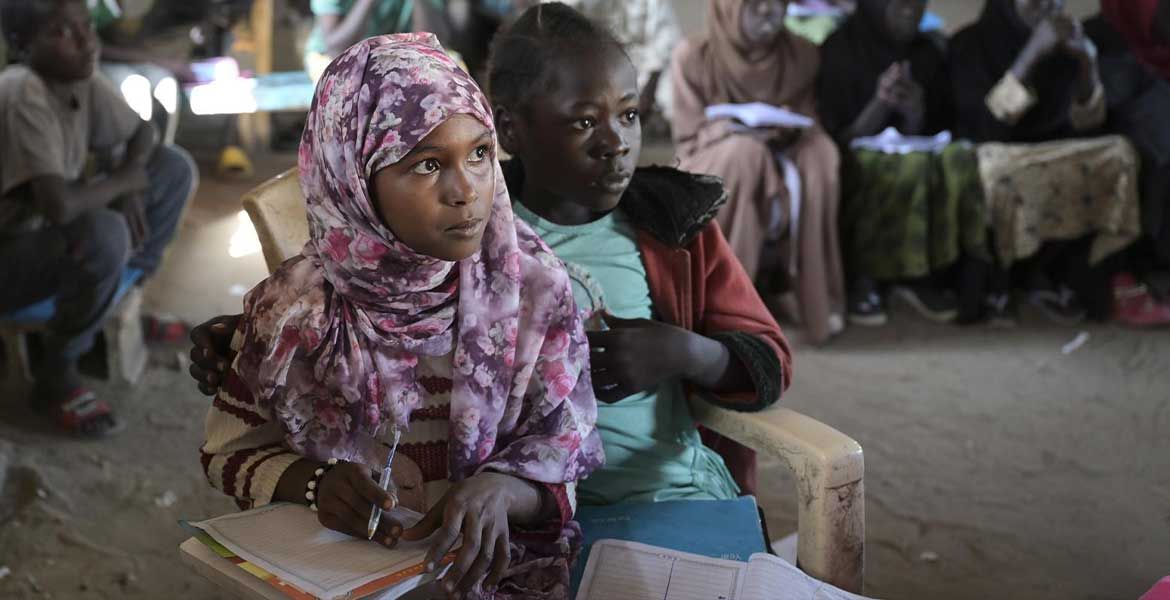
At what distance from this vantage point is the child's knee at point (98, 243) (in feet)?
11.6

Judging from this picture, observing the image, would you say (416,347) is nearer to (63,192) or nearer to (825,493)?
Result: (825,493)

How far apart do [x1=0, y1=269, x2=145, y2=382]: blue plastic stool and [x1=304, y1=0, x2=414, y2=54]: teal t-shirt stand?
2561 mm

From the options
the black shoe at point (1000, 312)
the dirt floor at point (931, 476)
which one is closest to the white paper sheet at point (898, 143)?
the black shoe at point (1000, 312)

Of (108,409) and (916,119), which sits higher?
(916,119)

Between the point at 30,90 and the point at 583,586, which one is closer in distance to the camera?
the point at 583,586

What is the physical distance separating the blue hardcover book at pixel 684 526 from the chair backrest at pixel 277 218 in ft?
2.22

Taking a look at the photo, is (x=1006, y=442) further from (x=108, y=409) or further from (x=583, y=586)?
(x=108, y=409)

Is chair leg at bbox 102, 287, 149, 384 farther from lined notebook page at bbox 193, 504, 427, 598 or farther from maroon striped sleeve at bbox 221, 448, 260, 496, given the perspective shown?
lined notebook page at bbox 193, 504, 427, 598

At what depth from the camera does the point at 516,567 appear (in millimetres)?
1565

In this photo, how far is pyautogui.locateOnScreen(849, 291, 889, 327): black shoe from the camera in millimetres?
4836

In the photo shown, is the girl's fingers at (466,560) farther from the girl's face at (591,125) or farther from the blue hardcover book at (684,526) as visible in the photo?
the girl's face at (591,125)

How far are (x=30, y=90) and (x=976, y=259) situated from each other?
368cm

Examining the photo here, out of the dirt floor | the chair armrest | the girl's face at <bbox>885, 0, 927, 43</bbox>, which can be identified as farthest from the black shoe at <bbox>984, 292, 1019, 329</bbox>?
the chair armrest

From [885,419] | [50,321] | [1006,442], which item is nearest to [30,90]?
[50,321]
